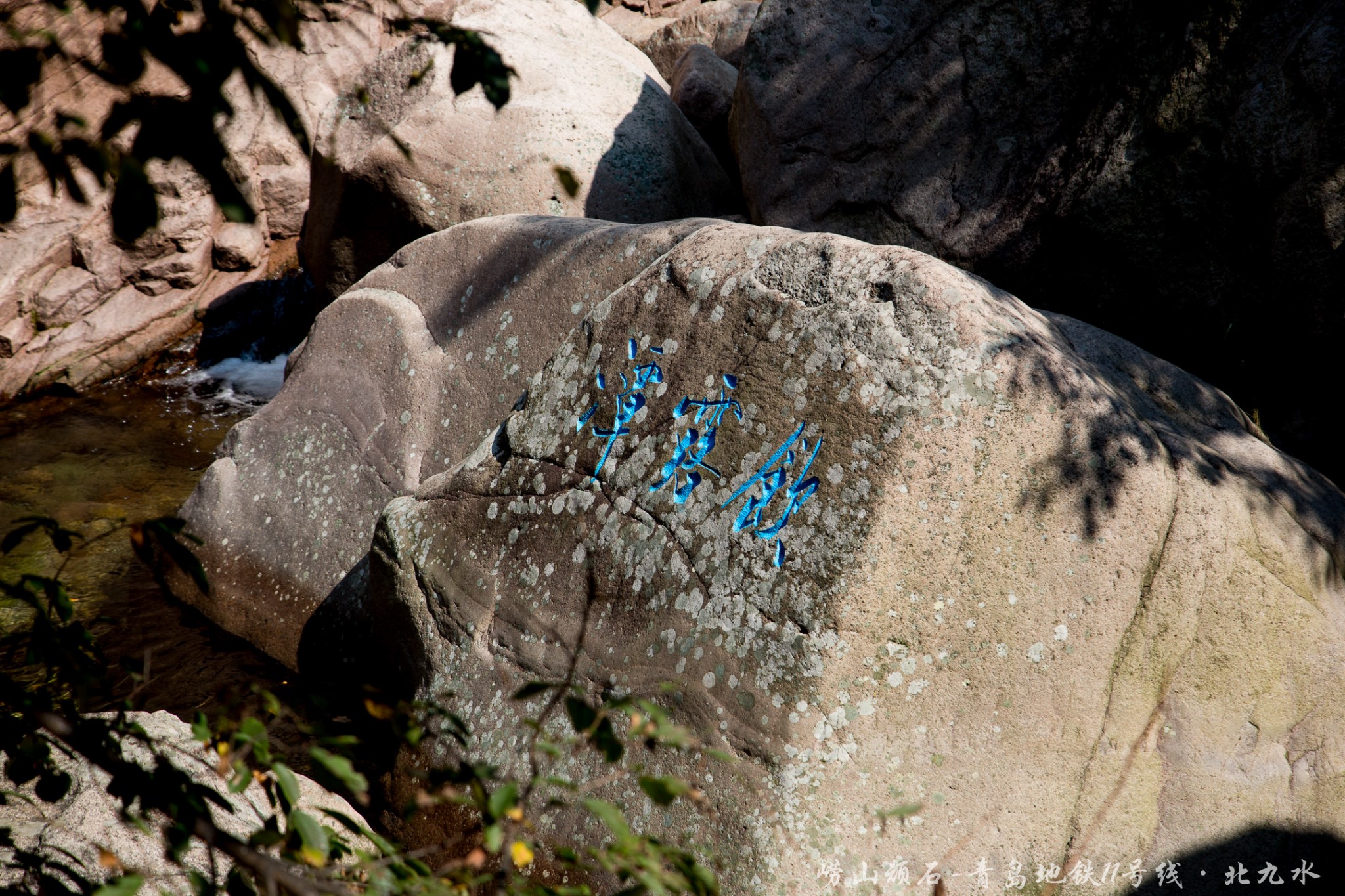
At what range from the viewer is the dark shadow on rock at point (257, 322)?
8.24 meters

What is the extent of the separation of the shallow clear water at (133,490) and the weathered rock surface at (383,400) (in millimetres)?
217

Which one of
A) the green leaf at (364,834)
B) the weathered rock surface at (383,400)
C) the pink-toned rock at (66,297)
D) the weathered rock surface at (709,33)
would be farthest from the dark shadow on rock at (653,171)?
the green leaf at (364,834)

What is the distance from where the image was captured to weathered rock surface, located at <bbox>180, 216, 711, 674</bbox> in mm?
3854

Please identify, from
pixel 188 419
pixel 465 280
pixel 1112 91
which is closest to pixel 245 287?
pixel 188 419

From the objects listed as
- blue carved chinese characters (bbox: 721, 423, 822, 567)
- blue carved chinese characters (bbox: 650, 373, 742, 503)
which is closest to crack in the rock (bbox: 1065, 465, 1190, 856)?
blue carved chinese characters (bbox: 721, 423, 822, 567)

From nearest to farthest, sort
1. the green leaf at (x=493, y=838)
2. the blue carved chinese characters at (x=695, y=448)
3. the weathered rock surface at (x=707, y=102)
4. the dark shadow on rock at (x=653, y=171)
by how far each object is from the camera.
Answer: the green leaf at (x=493, y=838), the blue carved chinese characters at (x=695, y=448), the dark shadow on rock at (x=653, y=171), the weathered rock surface at (x=707, y=102)

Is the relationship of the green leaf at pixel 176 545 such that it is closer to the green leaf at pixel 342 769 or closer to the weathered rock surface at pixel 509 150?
the green leaf at pixel 342 769

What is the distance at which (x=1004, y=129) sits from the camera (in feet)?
15.9

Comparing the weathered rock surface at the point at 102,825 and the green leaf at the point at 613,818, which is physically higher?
the green leaf at the point at 613,818

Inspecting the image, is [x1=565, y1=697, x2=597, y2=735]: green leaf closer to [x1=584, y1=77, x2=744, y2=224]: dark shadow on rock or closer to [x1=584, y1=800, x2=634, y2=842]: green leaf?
[x1=584, y1=800, x2=634, y2=842]: green leaf

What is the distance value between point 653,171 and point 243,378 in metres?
4.08

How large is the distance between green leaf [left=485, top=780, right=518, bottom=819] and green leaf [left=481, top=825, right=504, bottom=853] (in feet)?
0.04

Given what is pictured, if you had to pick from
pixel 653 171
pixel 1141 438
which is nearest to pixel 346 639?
pixel 1141 438

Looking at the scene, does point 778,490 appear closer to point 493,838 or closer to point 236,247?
point 493,838
